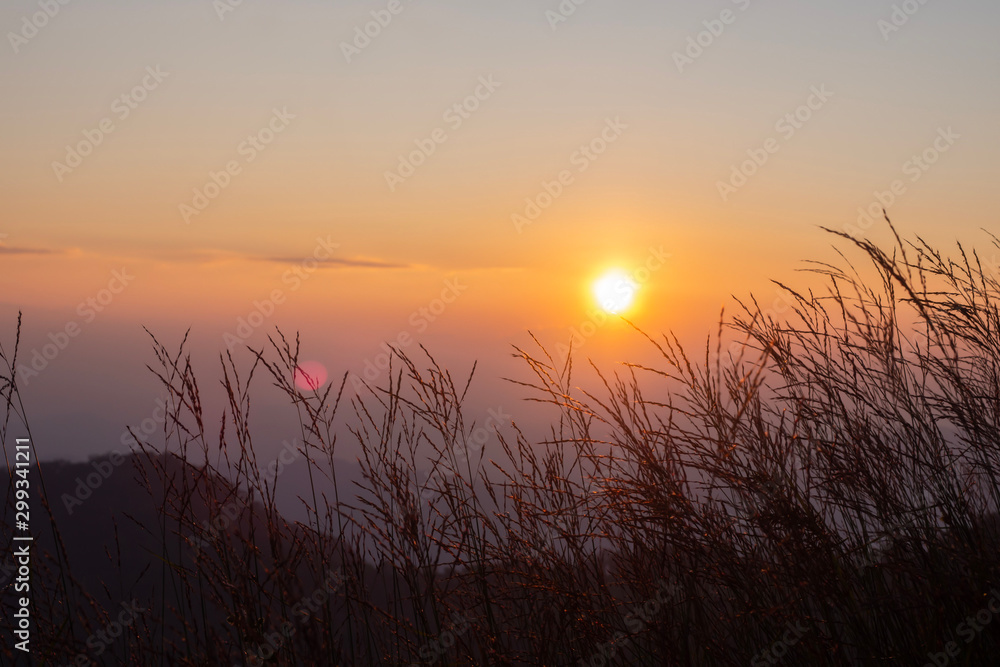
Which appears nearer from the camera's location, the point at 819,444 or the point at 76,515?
the point at 819,444

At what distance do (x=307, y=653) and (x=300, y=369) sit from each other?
89 centimetres

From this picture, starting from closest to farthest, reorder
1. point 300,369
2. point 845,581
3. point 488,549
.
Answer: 1. point 845,581
2. point 488,549
3. point 300,369

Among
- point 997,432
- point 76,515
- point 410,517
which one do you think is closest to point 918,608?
point 997,432

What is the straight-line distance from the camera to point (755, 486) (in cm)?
175

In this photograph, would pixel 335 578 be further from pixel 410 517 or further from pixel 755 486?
pixel 755 486

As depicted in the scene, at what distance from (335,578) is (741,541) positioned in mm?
1104

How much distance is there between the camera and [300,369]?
2.27m

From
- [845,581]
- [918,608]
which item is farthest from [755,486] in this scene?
[918,608]

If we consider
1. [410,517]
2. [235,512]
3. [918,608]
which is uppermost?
[235,512]

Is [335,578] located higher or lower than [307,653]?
higher

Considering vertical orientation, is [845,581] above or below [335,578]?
below

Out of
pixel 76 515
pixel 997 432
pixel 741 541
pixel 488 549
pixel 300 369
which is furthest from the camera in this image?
pixel 76 515

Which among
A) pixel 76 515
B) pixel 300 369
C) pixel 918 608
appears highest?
pixel 76 515

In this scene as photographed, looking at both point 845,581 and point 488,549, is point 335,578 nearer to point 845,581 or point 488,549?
point 488,549
